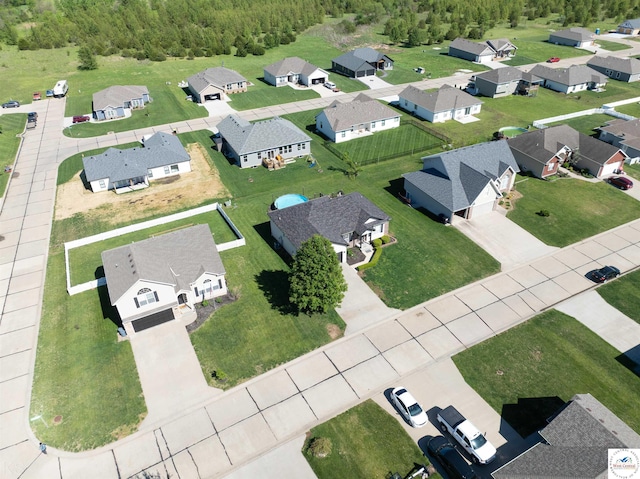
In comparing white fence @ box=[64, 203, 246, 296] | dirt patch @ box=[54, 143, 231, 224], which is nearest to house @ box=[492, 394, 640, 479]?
white fence @ box=[64, 203, 246, 296]

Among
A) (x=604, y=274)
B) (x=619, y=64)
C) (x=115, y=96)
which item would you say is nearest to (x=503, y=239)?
(x=604, y=274)

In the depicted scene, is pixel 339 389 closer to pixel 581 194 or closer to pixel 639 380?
pixel 639 380

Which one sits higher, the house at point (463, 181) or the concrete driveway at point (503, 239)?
the house at point (463, 181)

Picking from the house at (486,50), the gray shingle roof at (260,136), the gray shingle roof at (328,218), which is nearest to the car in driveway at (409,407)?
the gray shingle roof at (328,218)

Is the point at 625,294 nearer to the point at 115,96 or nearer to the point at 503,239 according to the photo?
the point at 503,239

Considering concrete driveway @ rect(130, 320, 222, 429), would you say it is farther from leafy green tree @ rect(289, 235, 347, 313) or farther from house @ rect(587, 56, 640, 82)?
house @ rect(587, 56, 640, 82)

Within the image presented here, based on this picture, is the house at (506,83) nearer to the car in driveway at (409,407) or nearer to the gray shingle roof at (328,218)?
the gray shingle roof at (328,218)

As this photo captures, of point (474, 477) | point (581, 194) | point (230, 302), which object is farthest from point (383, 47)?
point (474, 477)
